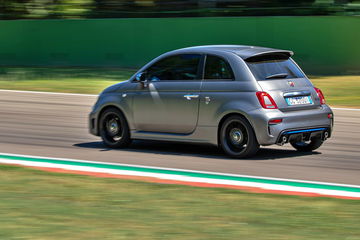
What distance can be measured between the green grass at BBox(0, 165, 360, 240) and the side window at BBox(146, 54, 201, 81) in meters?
2.73

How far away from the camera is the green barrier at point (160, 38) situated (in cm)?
2545

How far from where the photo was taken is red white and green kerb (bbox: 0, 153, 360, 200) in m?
8.37

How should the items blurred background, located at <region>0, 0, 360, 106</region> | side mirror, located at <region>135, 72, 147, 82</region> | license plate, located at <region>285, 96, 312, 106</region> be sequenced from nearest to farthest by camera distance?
license plate, located at <region>285, 96, 312, 106</region>, side mirror, located at <region>135, 72, 147, 82</region>, blurred background, located at <region>0, 0, 360, 106</region>

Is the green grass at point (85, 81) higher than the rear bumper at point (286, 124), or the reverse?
the rear bumper at point (286, 124)

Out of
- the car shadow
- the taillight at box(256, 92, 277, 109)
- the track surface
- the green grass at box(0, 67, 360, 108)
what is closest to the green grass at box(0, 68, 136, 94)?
the green grass at box(0, 67, 360, 108)

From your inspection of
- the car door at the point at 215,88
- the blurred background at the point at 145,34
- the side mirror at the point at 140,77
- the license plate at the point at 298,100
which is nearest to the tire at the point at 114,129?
the side mirror at the point at 140,77

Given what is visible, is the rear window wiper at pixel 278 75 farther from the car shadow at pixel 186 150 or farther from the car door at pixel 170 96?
the car shadow at pixel 186 150

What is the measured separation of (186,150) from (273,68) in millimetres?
1976

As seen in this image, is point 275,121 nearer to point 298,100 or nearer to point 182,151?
point 298,100

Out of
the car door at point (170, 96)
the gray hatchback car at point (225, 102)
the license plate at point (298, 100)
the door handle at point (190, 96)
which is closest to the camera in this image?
the gray hatchback car at point (225, 102)

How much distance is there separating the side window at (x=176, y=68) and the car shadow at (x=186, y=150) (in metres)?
1.14

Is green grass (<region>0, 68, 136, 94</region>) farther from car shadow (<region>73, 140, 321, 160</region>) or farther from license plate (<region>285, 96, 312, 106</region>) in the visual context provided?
license plate (<region>285, 96, 312, 106</region>)

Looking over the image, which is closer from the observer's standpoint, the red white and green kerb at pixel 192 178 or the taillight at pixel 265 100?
the red white and green kerb at pixel 192 178

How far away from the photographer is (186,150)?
11695mm
